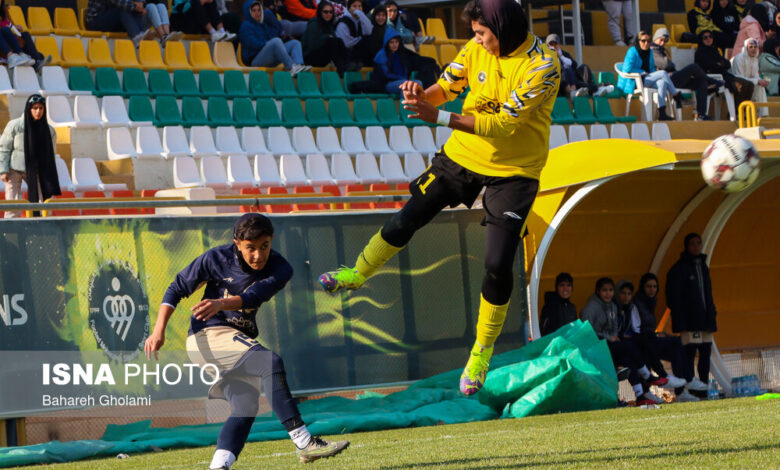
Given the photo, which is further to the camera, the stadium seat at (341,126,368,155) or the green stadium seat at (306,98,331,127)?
the green stadium seat at (306,98,331,127)

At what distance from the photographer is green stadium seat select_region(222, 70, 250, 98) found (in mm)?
19172

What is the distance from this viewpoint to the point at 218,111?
721 inches

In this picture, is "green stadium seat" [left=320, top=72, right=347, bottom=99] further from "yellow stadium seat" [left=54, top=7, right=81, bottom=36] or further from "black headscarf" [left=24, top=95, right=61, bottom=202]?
"black headscarf" [left=24, top=95, right=61, bottom=202]

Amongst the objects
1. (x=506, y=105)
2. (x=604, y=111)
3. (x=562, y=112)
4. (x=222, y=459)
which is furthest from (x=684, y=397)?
(x=604, y=111)

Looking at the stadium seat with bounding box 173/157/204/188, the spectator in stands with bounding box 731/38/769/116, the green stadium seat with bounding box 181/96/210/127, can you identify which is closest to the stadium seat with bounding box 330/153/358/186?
the green stadium seat with bounding box 181/96/210/127

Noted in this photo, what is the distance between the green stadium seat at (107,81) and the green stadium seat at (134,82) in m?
0.13

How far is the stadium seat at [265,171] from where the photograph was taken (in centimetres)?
1686

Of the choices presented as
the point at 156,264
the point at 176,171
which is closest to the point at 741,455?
the point at 156,264

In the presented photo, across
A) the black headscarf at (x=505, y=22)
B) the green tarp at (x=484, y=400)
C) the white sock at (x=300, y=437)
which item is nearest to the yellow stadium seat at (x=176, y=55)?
the green tarp at (x=484, y=400)

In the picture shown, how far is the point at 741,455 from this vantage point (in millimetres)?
6168

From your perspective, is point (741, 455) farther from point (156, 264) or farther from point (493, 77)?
point (156, 264)

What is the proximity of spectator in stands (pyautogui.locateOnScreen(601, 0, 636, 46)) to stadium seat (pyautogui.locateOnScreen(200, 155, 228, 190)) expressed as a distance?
1292 centimetres

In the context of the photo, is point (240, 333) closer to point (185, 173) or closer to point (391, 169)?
point (185, 173)

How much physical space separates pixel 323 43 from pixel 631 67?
252 inches
